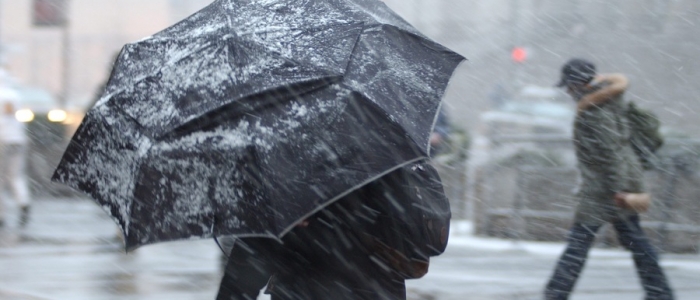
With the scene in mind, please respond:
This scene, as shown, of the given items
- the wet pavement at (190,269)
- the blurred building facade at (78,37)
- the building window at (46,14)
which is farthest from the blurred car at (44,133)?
the wet pavement at (190,269)

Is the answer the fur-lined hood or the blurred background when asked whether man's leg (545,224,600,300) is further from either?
the blurred background

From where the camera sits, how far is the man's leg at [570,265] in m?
5.23

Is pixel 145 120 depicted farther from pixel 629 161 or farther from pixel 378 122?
pixel 629 161

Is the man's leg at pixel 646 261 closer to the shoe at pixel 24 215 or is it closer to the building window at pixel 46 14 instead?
the shoe at pixel 24 215

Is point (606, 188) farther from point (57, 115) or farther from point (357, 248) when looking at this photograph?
point (57, 115)

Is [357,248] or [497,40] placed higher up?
[357,248]

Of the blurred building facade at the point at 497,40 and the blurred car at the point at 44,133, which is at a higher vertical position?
the blurred car at the point at 44,133

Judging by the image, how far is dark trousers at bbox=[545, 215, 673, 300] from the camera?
17.1 ft

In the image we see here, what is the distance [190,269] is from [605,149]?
11.6 ft

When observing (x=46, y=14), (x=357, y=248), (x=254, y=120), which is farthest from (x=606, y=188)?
(x=46, y=14)

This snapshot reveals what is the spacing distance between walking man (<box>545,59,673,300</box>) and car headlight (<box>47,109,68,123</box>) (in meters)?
11.2

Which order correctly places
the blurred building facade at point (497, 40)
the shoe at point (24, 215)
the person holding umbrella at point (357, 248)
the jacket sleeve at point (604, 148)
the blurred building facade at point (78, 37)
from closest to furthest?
the person holding umbrella at point (357, 248), the jacket sleeve at point (604, 148), the shoe at point (24, 215), the blurred building facade at point (78, 37), the blurred building facade at point (497, 40)

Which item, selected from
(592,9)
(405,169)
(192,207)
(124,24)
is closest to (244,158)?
(192,207)

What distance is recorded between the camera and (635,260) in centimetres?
530
